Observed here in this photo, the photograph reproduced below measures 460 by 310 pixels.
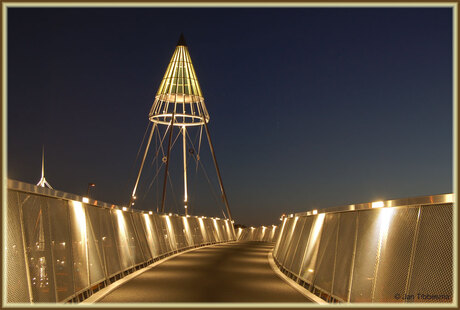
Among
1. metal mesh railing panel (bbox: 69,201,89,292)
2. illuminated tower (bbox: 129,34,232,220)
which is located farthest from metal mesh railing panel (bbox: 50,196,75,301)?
illuminated tower (bbox: 129,34,232,220)

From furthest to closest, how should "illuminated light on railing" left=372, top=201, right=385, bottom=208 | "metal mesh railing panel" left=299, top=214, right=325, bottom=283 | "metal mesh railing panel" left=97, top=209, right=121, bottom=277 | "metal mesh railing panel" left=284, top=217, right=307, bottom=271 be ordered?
"metal mesh railing panel" left=284, top=217, right=307, bottom=271
"metal mesh railing panel" left=97, top=209, right=121, bottom=277
"metal mesh railing panel" left=299, top=214, right=325, bottom=283
"illuminated light on railing" left=372, top=201, right=385, bottom=208

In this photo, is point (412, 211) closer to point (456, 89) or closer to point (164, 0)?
point (456, 89)

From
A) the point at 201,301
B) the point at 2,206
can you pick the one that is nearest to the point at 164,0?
the point at 2,206

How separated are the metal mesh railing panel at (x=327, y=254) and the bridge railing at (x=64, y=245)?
197 inches

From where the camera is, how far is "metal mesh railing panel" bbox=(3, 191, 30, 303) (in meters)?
8.95

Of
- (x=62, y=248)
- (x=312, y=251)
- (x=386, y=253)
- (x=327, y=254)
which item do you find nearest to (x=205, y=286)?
(x=312, y=251)

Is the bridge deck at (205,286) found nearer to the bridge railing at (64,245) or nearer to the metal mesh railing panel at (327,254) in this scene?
the metal mesh railing panel at (327,254)

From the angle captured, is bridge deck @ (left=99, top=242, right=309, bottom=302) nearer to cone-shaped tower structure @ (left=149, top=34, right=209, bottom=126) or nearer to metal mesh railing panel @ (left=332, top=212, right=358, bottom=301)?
metal mesh railing panel @ (left=332, top=212, right=358, bottom=301)

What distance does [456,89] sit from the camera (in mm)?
8914

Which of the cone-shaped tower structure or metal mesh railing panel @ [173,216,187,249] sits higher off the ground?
the cone-shaped tower structure

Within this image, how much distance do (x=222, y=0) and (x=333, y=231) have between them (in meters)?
6.48

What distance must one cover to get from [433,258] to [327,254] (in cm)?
579

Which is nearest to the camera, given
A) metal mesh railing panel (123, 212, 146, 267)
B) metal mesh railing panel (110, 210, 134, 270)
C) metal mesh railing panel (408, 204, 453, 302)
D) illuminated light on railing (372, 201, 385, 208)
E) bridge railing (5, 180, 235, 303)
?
metal mesh railing panel (408, 204, 453, 302)

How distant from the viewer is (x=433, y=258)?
841 cm
